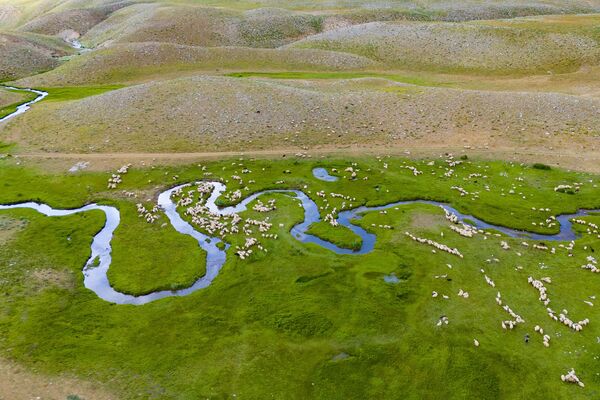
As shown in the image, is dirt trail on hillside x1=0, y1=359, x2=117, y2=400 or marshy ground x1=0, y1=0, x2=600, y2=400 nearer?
dirt trail on hillside x1=0, y1=359, x2=117, y2=400

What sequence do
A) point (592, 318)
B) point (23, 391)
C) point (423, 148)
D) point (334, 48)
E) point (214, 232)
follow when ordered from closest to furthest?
point (23, 391) → point (592, 318) → point (214, 232) → point (423, 148) → point (334, 48)

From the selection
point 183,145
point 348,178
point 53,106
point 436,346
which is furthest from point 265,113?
point 436,346

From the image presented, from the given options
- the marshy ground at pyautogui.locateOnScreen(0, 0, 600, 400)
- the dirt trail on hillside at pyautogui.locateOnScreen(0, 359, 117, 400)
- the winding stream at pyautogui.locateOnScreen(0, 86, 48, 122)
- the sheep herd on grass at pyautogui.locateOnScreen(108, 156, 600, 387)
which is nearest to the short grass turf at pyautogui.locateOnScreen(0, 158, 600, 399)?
the marshy ground at pyautogui.locateOnScreen(0, 0, 600, 400)

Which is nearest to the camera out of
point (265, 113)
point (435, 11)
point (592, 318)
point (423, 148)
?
point (592, 318)

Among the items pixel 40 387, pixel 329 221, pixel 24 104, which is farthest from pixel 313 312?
pixel 24 104

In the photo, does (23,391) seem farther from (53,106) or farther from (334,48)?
(334,48)

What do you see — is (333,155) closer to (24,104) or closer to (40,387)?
(40,387)

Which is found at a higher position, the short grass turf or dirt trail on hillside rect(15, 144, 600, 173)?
dirt trail on hillside rect(15, 144, 600, 173)

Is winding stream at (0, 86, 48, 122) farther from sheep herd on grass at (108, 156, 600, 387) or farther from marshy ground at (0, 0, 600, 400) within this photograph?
sheep herd on grass at (108, 156, 600, 387)
